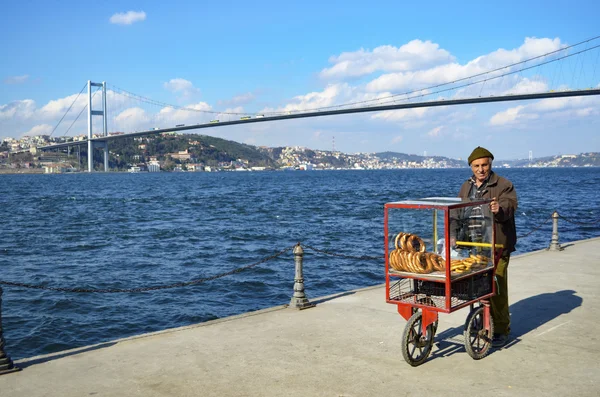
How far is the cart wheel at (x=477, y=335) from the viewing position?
536 cm

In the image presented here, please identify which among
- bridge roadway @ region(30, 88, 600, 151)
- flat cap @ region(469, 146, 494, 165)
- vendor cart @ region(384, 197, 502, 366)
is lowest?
vendor cart @ region(384, 197, 502, 366)

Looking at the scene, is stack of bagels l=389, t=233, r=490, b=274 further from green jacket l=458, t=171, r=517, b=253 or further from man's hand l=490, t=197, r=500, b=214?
man's hand l=490, t=197, r=500, b=214

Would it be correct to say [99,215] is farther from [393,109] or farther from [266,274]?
[393,109]

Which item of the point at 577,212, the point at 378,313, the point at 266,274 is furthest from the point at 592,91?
the point at 378,313

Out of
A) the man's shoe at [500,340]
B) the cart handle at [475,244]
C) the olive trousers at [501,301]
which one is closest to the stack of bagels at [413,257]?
the cart handle at [475,244]

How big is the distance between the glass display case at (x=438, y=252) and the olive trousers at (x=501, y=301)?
0.21 metres

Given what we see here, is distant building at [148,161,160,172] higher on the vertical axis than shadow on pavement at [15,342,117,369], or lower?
higher

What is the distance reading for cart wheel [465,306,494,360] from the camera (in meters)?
5.36

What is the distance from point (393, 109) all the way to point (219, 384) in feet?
208

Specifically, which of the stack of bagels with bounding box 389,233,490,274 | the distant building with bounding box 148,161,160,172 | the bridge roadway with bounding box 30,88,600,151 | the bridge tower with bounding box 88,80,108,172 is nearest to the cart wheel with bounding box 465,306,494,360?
the stack of bagels with bounding box 389,233,490,274

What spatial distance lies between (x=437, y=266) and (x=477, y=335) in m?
0.89

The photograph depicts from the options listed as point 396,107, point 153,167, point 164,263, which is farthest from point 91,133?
point 164,263

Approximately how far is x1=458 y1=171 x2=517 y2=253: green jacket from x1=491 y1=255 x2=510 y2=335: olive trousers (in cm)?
16

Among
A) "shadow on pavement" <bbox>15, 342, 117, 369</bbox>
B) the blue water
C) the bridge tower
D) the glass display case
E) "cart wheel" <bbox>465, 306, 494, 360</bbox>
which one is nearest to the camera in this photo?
the glass display case
